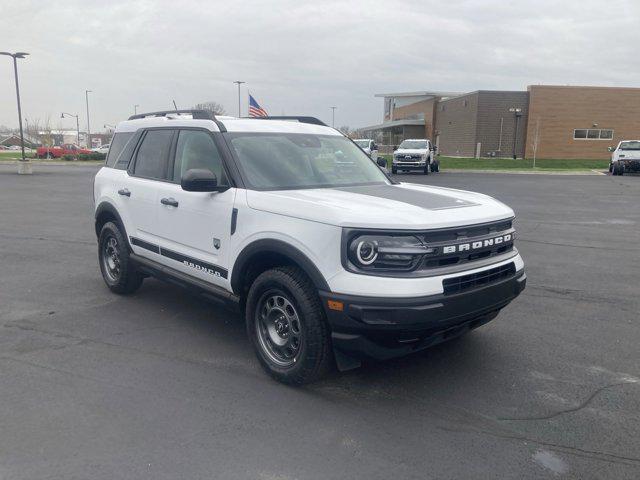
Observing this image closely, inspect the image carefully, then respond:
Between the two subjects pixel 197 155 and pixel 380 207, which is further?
pixel 197 155

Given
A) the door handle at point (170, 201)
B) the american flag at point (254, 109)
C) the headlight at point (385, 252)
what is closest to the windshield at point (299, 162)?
the door handle at point (170, 201)

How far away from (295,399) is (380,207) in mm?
1478

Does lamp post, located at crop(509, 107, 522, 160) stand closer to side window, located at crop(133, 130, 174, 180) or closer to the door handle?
side window, located at crop(133, 130, 174, 180)

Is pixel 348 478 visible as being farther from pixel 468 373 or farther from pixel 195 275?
pixel 195 275

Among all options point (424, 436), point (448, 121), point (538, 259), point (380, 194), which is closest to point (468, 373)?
point (424, 436)

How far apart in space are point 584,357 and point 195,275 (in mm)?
3419

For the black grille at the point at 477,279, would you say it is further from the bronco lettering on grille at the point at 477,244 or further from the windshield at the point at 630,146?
the windshield at the point at 630,146

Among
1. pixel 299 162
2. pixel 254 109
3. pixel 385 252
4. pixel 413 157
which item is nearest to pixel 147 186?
pixel 299 162

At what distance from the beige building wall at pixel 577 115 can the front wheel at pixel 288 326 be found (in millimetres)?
47260

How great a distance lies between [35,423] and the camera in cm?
364

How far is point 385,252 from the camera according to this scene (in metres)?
3.66

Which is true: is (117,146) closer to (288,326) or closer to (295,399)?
(288,326)

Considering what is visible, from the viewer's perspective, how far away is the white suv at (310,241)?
367cm

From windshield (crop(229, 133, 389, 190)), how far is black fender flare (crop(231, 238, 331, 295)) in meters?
0.55
